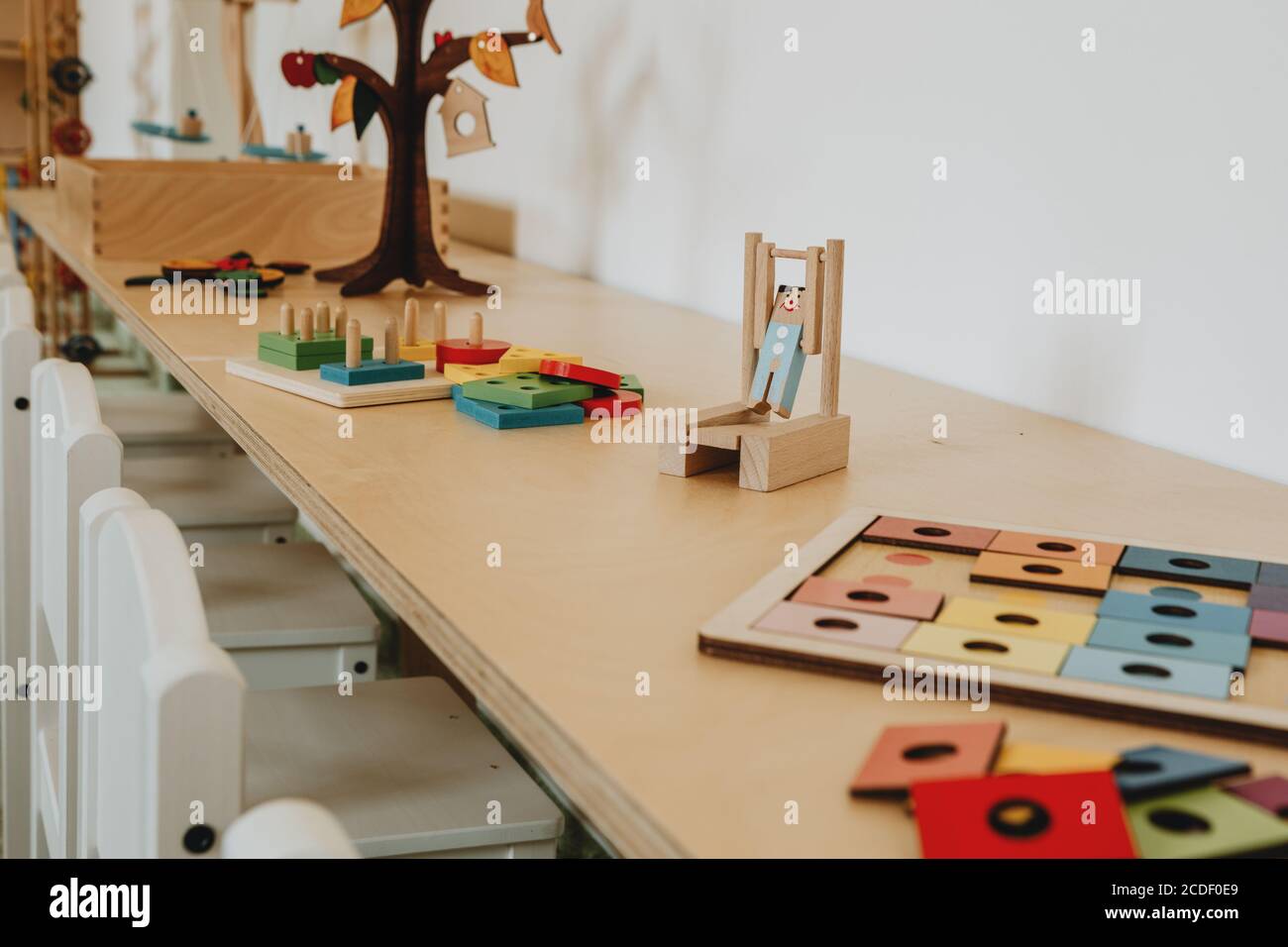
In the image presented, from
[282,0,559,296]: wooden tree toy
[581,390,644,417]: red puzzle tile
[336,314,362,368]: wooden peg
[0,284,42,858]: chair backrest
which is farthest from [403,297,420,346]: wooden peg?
[282,0,559,296]: wooden tree toy

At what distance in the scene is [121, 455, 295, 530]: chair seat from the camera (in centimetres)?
172

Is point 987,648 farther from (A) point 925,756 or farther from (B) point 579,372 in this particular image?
(B) point 579,372

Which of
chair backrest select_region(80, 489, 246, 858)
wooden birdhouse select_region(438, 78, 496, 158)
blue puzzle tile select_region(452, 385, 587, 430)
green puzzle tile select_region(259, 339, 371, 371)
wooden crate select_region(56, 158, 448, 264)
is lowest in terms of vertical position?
chair backrest select_region(80, 489, 246, 858)

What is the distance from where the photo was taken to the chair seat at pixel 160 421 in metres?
2.08

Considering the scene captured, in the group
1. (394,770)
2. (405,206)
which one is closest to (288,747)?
(394,770)

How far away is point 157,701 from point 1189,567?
532mm

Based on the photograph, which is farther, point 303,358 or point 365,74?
point 365,74

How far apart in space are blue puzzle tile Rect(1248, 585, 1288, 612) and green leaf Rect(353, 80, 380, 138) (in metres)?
1.34

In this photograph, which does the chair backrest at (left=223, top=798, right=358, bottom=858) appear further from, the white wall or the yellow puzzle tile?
the yellow puzzle tile

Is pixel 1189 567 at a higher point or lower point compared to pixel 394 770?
higher

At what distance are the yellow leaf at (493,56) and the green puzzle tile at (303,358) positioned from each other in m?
0.59

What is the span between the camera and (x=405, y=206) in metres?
1.78
